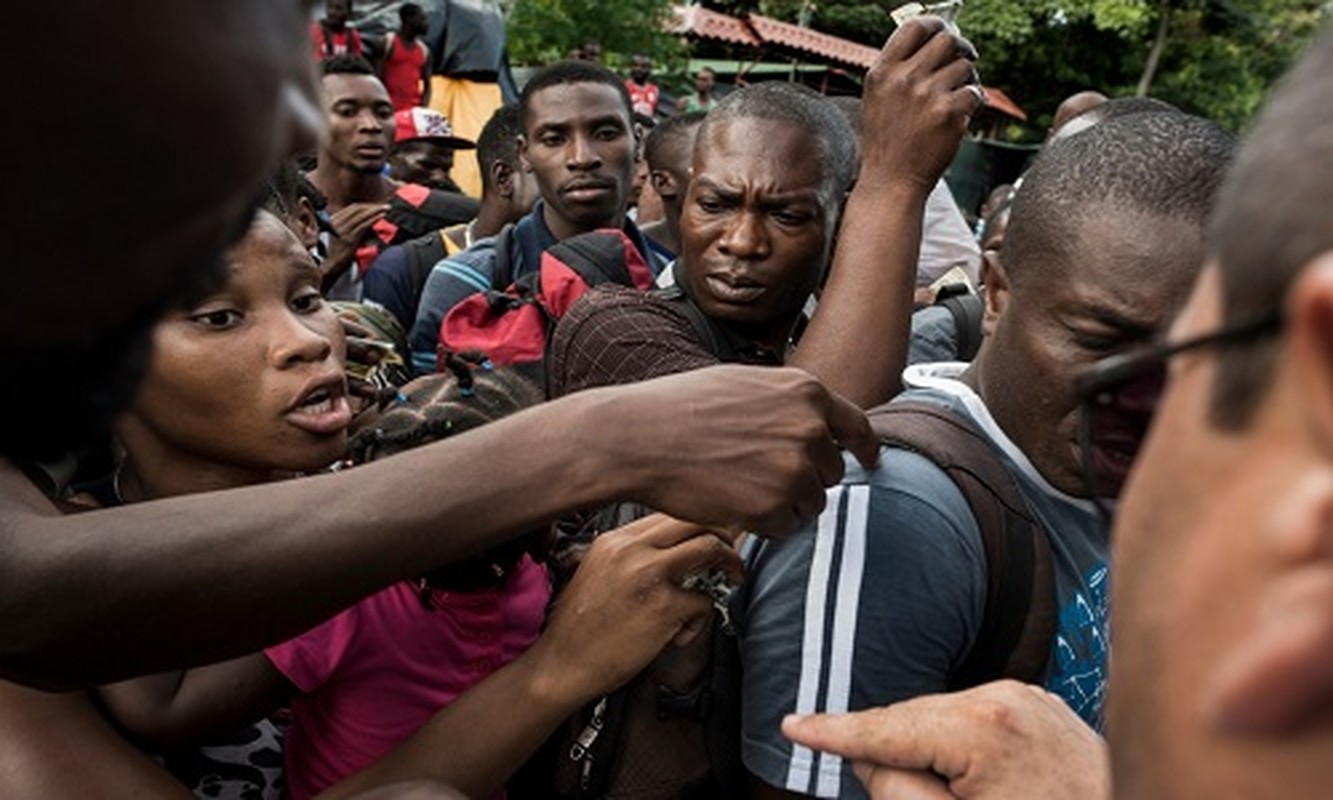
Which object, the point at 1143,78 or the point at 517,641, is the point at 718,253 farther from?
the point at 1143,78

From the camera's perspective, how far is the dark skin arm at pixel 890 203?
97.5 inches

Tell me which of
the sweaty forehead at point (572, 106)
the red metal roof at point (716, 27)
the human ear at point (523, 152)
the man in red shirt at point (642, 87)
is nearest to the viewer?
the sweaty forehead at point (572, 106)

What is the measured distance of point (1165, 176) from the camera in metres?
2.22

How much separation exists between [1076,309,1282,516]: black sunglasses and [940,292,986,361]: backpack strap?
198cm

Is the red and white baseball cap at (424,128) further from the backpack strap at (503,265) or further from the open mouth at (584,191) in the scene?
the backpack strap at (503,265)

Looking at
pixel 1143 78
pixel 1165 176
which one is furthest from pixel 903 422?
pixel 1143 78

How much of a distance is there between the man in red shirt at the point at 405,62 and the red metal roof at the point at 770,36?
750cm

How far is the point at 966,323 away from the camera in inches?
141

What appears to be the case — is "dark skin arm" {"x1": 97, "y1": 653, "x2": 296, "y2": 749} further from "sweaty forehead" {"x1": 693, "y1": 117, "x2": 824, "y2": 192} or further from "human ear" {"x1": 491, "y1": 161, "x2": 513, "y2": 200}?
"human ear" {"x1": 491, "y1": 161, "x2": 513, "y2": 200}

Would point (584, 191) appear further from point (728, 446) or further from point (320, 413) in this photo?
point (728, 446)

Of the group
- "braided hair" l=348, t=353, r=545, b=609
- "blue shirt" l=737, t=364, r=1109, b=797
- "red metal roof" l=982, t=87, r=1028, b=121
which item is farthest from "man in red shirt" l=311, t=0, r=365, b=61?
"red metal roof" l=982, t=87, r=1028, b=121

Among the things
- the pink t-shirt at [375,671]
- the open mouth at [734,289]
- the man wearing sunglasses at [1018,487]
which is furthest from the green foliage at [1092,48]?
the pink t-shirt at [375,671]

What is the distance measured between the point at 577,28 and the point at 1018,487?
40.7 ft

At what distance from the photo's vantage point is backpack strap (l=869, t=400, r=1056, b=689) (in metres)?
1.98
